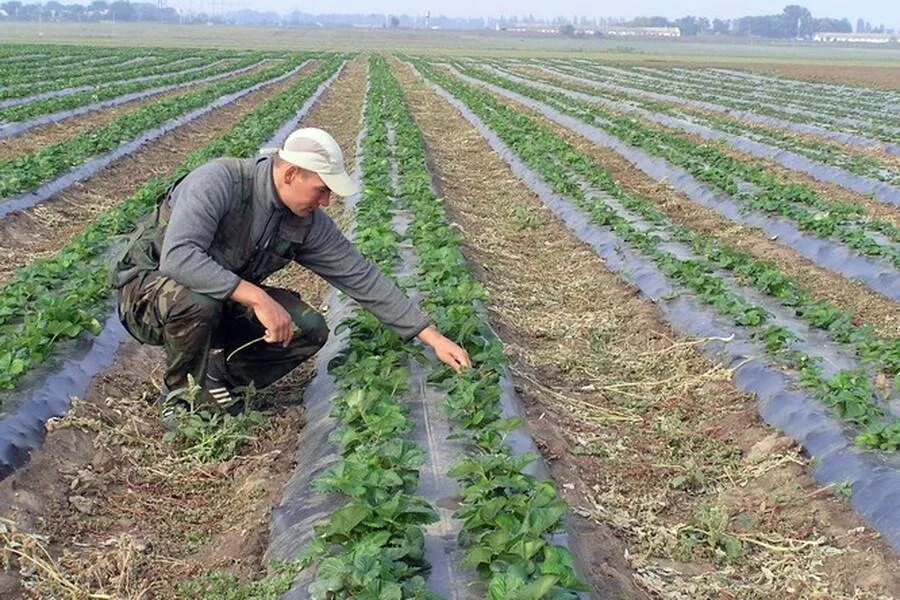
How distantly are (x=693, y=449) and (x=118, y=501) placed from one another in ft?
9.84

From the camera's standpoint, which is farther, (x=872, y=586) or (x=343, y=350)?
(x=343, y=350)

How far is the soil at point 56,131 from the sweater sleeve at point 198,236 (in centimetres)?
1055

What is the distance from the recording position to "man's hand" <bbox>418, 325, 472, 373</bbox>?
4.82m

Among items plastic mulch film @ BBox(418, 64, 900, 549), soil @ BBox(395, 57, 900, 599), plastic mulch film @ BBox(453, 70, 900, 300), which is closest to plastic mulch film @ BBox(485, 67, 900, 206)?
plastic mulch film @ BBox(453, 70, 900, 300)

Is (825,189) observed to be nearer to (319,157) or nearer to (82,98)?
(319,157)

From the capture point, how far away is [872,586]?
399cm

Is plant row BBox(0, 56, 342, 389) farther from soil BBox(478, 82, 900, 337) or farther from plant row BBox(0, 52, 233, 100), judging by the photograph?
plant row BBox(0, 52, 233, 100)

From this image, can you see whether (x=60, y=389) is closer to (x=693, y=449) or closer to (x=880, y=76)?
(x=693, y=449)

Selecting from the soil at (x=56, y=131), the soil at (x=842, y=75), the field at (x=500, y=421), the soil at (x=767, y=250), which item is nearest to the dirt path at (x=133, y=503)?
the field at (x=500, y=421)

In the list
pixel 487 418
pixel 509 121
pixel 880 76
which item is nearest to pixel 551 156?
pixel 509 121

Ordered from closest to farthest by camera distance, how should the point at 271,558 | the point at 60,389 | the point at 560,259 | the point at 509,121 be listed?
the point at 271,558, the point at 60,389, the point at 560,259, the point at 509,121

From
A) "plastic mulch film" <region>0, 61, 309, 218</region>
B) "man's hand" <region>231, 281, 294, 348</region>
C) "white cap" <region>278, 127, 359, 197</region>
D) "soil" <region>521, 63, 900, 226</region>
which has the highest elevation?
"white cap" <region>278, 127, 359, 197</region>

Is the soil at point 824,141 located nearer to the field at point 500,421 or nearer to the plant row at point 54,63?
the field at point 500,421

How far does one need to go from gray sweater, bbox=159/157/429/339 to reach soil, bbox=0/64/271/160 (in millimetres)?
10403
